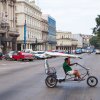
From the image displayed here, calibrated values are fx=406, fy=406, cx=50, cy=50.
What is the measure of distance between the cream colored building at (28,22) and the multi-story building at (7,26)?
8.08 m

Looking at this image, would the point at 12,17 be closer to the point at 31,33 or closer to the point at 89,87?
the point at 31,33

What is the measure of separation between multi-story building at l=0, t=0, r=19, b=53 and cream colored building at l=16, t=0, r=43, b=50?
8.08m

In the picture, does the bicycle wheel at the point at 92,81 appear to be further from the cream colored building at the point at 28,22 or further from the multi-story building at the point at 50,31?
the multi-story building at the point at 50,31

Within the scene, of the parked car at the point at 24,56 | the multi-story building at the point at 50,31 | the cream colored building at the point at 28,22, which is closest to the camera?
the parked car at the point at 24,56

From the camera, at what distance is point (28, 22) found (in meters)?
115

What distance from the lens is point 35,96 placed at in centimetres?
1479

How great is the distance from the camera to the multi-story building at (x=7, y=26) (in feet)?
275

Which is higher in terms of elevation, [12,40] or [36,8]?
[36,8]

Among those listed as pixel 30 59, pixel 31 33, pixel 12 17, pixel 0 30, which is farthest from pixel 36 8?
pixel 30 59

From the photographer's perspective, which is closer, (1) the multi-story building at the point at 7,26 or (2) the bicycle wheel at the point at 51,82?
(2) the bicycle wheel at the point at 51,82

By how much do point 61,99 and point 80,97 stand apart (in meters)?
0.92

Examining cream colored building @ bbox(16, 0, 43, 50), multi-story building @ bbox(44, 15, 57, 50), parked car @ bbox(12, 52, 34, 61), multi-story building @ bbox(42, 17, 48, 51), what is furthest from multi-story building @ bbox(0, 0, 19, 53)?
multi-story building @ bbox(44, 15, 57, 50)

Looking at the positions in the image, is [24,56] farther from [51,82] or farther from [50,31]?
[50,31]

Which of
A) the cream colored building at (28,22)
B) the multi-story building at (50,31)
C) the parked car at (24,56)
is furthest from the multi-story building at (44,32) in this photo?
the parked car at (24,56)
